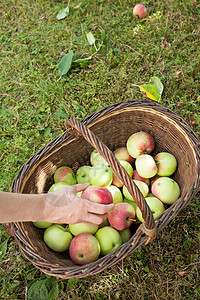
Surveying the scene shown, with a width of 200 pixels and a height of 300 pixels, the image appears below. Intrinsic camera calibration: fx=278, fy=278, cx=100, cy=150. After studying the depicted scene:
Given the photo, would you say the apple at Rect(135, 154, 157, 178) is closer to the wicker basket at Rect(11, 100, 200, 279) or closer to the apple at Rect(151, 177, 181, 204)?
the apple at Rect(151, 177, 181, 204)

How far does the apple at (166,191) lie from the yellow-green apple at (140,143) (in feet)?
0.88

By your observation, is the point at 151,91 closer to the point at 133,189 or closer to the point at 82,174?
the point at 82,174

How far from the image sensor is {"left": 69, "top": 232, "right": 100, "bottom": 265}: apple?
1481mm

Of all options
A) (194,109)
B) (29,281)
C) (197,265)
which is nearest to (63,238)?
(29,281)

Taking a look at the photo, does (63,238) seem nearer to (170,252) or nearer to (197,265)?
(170,252)

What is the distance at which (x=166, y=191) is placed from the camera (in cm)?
169

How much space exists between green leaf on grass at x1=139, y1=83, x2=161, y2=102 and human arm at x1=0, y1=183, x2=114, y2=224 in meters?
1.21

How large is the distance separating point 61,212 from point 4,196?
0.28 meters

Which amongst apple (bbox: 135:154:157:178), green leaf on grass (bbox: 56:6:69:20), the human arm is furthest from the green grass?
the human arm

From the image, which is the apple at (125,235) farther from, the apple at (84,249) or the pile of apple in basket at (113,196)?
the apple at (84,249)

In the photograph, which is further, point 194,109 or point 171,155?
point 194,109

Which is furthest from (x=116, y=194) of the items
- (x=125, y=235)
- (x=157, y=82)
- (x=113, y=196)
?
(x=157, y=82)

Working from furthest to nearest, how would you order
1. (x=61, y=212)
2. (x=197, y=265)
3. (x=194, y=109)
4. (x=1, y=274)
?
(x=194, y=109), (x=1, y=274), (x=197, y=265), (x=61, y=212)

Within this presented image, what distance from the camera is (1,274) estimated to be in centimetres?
188
